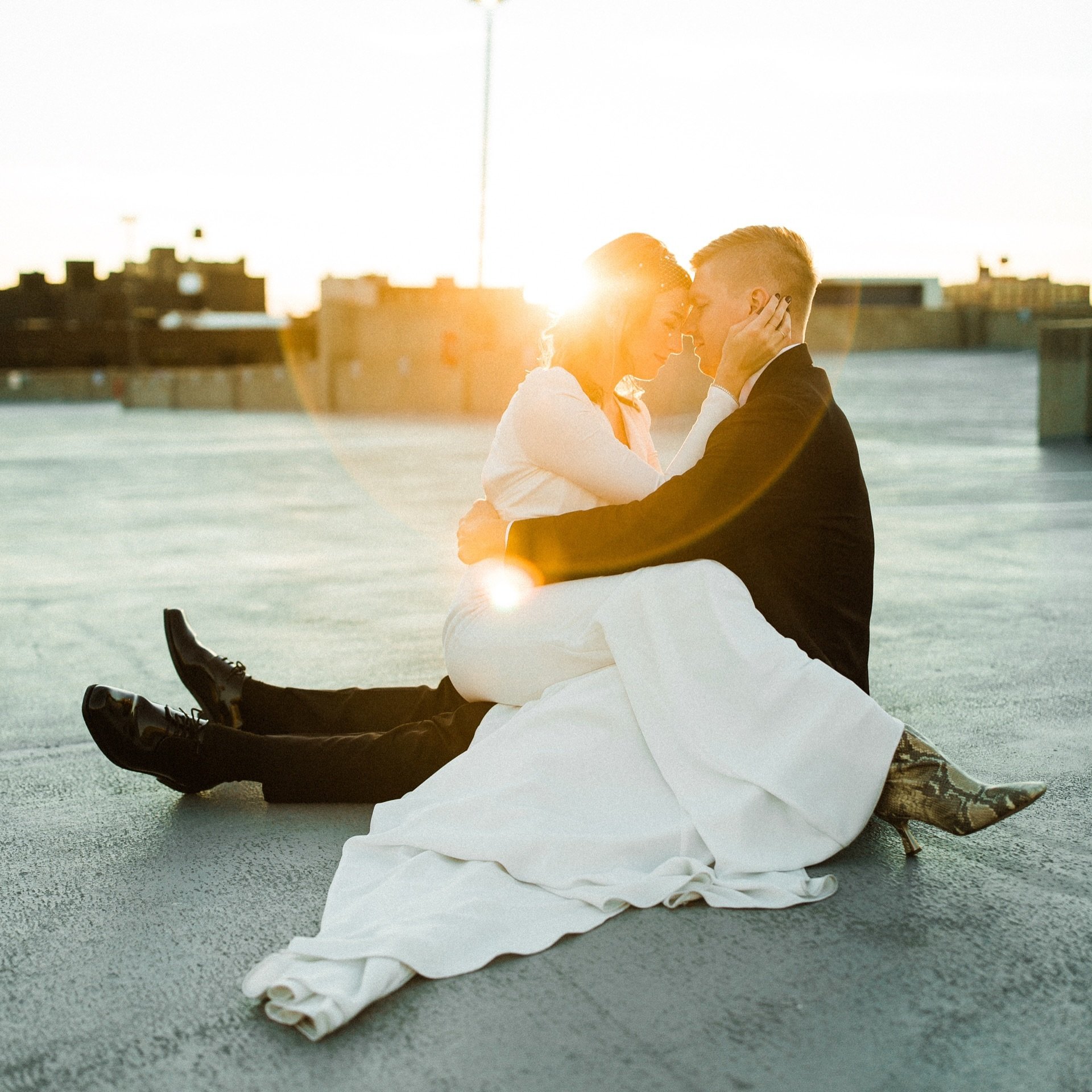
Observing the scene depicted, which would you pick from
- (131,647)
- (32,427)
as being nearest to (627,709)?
(131,647)

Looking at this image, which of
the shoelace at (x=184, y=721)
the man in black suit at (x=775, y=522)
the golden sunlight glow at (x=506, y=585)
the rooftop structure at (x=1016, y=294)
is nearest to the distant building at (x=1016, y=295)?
the rooftop structure at (x=1016, y=294)

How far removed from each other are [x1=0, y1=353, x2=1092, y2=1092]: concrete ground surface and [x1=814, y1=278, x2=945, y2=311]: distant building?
70.2m

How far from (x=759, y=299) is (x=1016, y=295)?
2526 inches

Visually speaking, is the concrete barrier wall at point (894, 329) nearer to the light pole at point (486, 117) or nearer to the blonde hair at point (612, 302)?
the light pole at point (486, 117)

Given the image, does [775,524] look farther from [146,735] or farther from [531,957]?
[146,735]

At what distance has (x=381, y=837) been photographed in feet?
10.6

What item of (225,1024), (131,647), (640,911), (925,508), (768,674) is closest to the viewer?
(225,1024)

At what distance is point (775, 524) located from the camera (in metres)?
3.42

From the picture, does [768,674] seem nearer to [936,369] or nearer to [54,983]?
[54,983]

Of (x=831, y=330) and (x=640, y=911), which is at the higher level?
(x=831, y=330)

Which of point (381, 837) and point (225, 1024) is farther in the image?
point (381, 837)

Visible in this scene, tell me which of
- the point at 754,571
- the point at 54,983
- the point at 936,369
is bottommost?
the point at 54,983

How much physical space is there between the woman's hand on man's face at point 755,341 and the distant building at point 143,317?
251 feet

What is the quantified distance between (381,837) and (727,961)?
95cm
